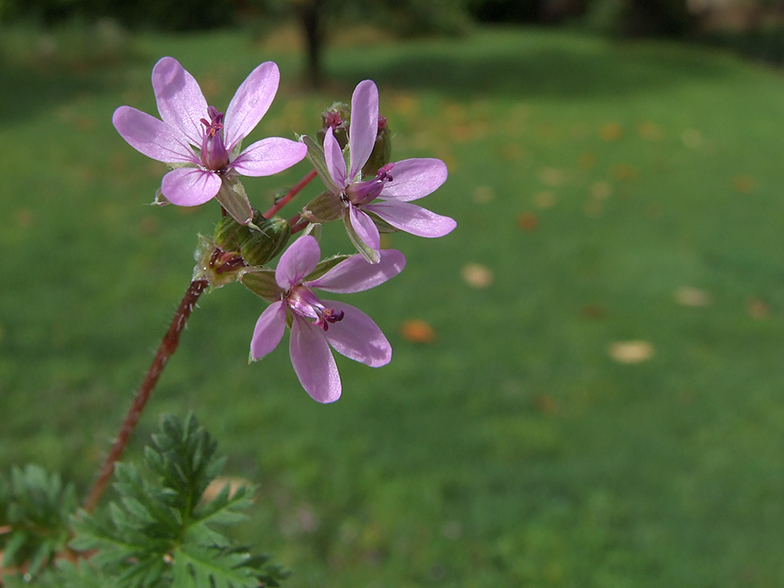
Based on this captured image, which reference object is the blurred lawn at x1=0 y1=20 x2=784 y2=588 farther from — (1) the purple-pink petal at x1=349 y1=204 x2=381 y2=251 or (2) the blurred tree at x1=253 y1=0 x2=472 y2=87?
(2) the blurred tree at x1=253 y1=0 x2=472 y2=87

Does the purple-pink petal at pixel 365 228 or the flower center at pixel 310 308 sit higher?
the purple-pink petal at pixel 365 228

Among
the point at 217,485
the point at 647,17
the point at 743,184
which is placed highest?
the point at 217,485

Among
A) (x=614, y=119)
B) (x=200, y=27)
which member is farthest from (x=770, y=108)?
(x=200, y=27)

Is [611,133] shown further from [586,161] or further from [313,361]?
[313,361]

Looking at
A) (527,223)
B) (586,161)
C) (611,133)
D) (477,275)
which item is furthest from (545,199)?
(611,133)

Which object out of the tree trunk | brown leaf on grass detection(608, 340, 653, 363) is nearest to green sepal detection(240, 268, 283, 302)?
brown leaf on grass detection(608, 340, 653, 363)

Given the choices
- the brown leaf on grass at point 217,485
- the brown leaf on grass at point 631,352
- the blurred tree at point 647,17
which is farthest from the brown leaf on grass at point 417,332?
the blurred tree at point 647,17

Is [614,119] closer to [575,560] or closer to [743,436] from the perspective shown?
[743,436]

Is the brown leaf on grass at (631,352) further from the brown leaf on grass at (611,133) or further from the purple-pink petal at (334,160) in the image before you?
the brown leaf on grass at (611,133)
